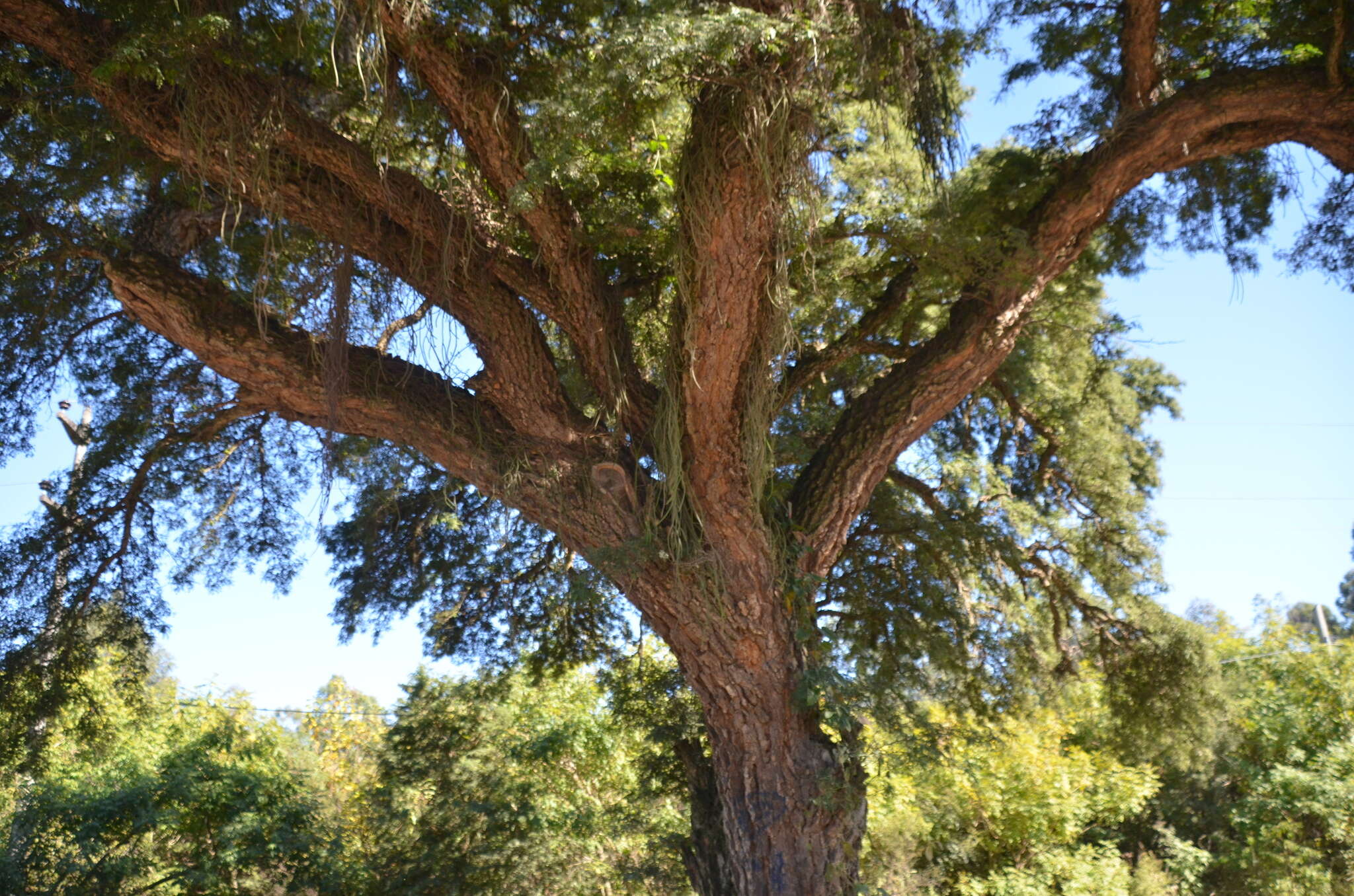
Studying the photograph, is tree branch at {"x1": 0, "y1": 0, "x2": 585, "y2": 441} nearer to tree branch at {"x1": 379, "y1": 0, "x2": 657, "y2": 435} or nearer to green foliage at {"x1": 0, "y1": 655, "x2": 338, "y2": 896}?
tree branch at {"x1": 379, "y1": 0, "x2": 657, "y2": 435}

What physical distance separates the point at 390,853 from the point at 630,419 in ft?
19.9

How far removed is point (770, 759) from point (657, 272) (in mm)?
2674

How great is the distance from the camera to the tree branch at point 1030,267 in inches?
188

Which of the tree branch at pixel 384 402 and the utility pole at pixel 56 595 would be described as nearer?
the tree branch at pixel 384 402

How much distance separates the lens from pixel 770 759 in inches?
178

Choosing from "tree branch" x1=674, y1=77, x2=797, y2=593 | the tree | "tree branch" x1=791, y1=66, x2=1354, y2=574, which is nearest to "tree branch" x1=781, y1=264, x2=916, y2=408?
the tree

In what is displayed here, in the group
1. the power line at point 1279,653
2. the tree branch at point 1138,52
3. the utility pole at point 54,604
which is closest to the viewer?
the tree branch at point 1138,52

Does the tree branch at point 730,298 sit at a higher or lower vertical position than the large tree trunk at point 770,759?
higher

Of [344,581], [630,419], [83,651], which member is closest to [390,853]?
[344,581]

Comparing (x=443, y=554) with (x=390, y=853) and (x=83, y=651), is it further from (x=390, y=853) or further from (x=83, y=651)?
(x=390, y=853)

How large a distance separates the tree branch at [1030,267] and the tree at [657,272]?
2 centimetres

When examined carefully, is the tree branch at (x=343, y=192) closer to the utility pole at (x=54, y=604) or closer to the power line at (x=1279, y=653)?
the utility pole at (x=54, y=604)

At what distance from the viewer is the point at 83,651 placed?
19.6 feet

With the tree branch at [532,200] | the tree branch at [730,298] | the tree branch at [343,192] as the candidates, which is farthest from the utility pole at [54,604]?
the tree branch at [730,298]
